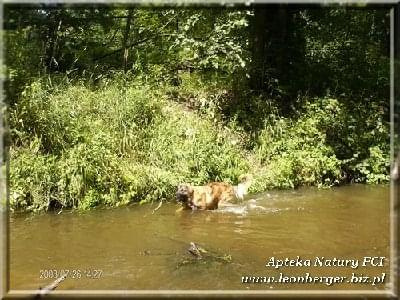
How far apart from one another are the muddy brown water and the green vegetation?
0.78 meters

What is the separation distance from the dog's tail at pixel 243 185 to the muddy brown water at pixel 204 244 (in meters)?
0.40

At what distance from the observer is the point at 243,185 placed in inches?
331

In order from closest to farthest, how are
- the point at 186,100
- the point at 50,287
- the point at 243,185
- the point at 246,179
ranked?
the point at 50,287, the point at 243,185, the point at 246,179, the point at 186,100

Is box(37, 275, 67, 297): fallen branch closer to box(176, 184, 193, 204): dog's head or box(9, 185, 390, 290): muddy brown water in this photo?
box(9, 185, 390, 290): muddy brown water

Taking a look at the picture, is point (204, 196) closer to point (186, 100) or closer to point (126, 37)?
point (186, 100)

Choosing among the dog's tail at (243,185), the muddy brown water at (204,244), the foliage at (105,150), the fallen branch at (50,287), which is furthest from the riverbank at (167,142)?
the fallen branch at (50,287)

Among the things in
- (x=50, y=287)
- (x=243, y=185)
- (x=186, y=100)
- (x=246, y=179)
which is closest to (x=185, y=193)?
(x=243, y=185)

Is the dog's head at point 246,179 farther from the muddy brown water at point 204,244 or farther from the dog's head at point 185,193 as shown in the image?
the dog's head at point 185,193

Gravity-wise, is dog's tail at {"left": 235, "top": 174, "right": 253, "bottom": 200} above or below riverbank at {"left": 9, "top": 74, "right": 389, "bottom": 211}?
below

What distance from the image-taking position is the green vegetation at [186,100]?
7988 millimetres

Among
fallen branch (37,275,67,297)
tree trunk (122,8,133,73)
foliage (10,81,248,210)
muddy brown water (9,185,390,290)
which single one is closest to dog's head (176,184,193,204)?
muddy brown water (9,185,390,290)

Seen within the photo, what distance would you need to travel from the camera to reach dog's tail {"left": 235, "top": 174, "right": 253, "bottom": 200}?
8.10m

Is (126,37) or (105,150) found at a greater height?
(126,37)

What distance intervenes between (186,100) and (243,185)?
10.9 ft
